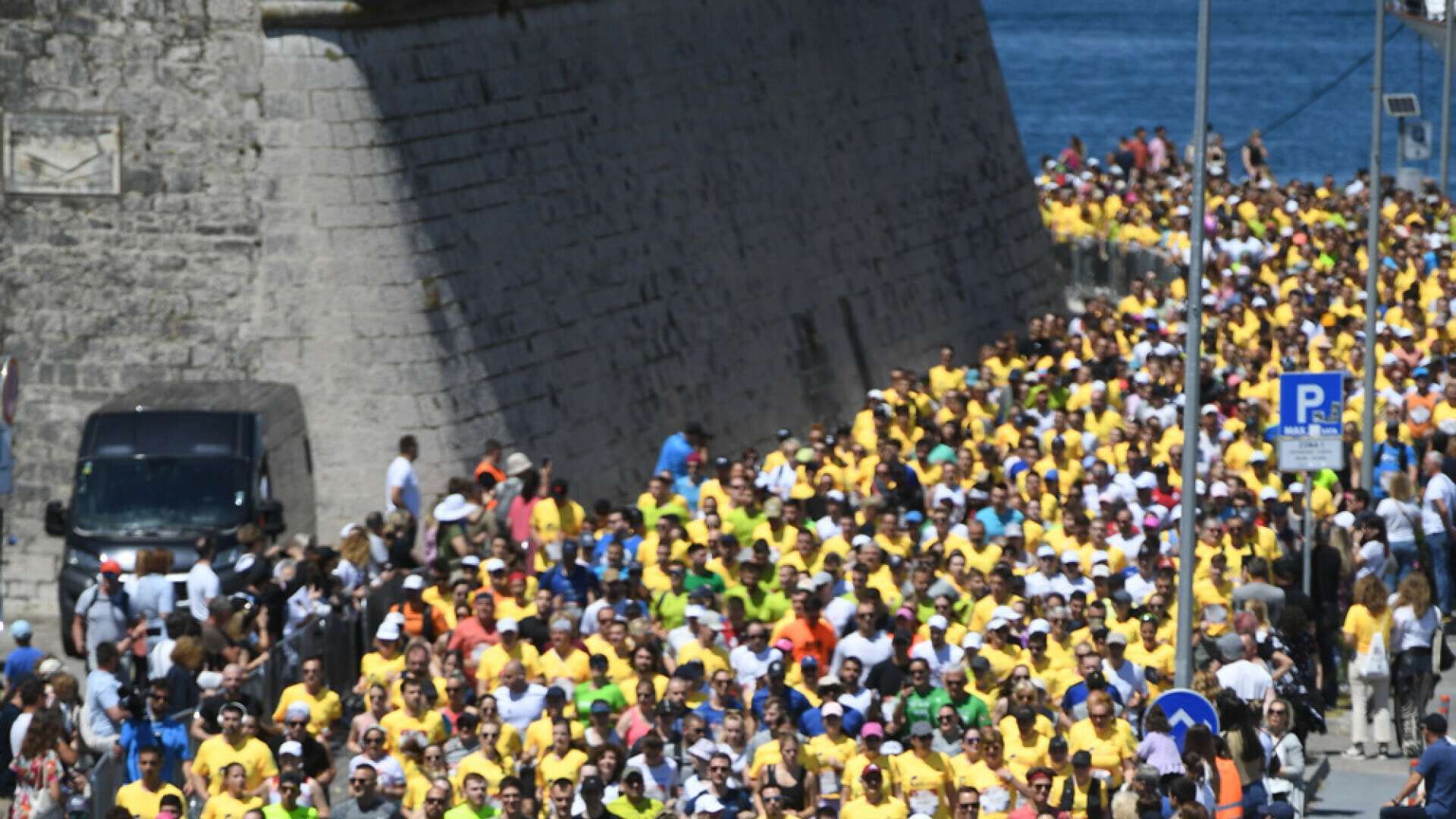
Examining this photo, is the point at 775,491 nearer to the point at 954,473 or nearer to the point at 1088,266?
the point at 954,473

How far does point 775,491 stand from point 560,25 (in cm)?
539

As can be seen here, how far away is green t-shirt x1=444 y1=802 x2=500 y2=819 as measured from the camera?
50.0 ft

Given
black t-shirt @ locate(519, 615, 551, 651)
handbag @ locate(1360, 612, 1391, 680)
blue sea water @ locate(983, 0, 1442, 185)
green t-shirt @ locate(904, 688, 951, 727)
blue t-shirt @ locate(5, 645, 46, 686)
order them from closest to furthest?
green t-shirt @ locate(904, 688, 951, 727), blue t-shirt @ locate(5, 645, 46, 686), black t-shirt @ locate(519, 615, 551, 651), handbag @ locate(1360, 612, 1391, 680), blue sea water @ locate(983, 0, 1442, 185)

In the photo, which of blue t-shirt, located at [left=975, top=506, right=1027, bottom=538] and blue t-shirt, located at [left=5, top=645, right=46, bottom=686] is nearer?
blue t-shirt, located at [left=5, top=645, right=46, bottom=686]

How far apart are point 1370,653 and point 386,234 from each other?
29.5ft

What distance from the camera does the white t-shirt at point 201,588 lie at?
19156 mm

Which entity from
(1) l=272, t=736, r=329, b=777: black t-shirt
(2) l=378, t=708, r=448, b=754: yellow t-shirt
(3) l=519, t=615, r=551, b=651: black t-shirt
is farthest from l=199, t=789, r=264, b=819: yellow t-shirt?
(3) l=519, t=615, r=551, b=651: black t-shirt

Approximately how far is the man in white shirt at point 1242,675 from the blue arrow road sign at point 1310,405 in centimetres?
360

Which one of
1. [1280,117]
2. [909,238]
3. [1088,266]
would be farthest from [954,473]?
[1280,117]

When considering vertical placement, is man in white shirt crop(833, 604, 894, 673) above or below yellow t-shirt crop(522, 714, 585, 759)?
above

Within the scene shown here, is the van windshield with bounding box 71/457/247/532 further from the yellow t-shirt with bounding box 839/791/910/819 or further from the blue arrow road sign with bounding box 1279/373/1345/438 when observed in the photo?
the blue arrow road sign with bounding box 1279/373/1345/438

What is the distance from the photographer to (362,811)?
15.2 meters

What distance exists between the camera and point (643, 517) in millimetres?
21281

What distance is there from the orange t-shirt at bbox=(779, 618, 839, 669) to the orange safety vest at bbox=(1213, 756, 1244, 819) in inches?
135
